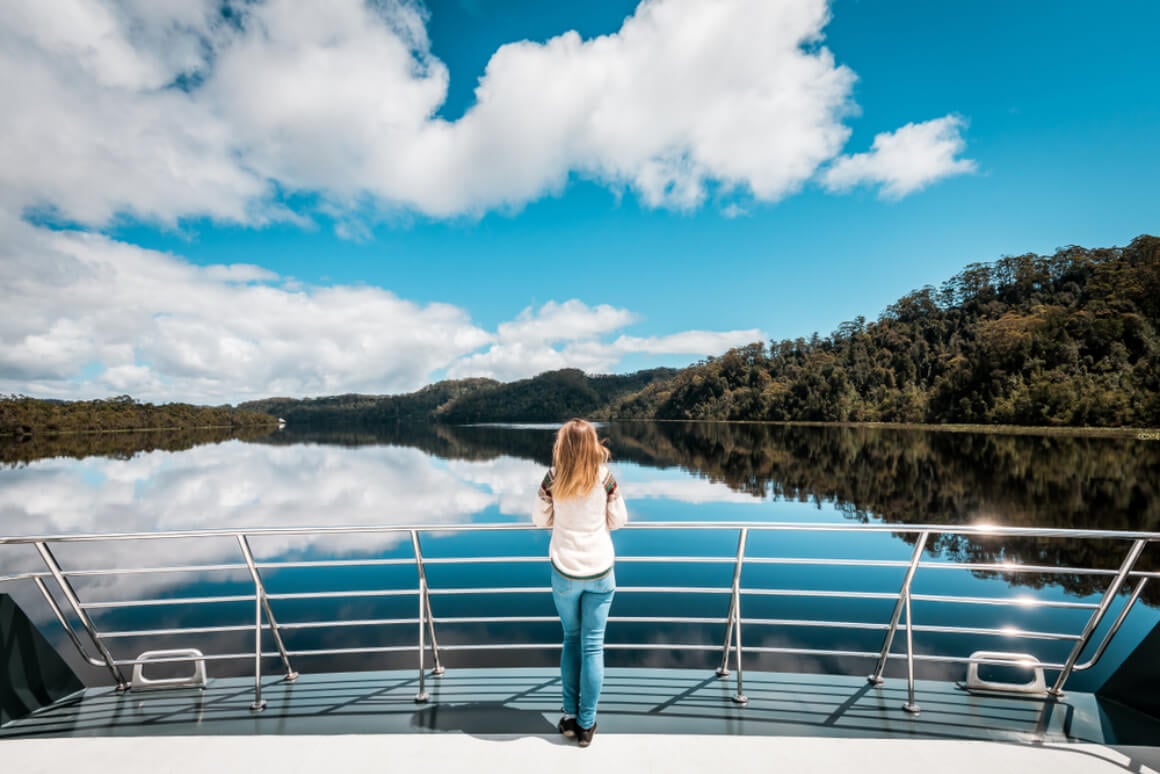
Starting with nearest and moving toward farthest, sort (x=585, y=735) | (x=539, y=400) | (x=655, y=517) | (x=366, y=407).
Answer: (x=585, y=735) < (x=655, y=517) < (x=539, y=400) < (x=366, y=407)

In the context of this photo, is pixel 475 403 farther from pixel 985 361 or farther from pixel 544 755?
pixel 544 755

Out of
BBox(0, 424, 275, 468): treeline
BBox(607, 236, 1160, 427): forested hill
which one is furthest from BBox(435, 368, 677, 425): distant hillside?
BBox(0, 424, 275, 468): treeline

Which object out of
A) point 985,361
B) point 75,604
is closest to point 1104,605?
point 75,604

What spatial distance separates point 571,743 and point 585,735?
10cm

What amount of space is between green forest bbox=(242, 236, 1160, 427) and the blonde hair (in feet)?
224

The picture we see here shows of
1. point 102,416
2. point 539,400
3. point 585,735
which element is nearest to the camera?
point 585,735

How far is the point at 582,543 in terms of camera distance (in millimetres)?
2350

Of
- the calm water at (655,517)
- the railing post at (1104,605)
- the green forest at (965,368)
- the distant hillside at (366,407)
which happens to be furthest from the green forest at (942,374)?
the railing post at (1104,605)

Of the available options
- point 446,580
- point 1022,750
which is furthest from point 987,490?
point 1022,750

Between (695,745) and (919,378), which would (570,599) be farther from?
(919,378)

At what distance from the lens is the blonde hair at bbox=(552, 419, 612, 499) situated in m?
2.32

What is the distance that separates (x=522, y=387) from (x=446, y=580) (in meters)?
139

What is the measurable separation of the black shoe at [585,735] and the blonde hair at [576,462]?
1.13 m

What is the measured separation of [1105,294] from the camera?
7044 centimetres
